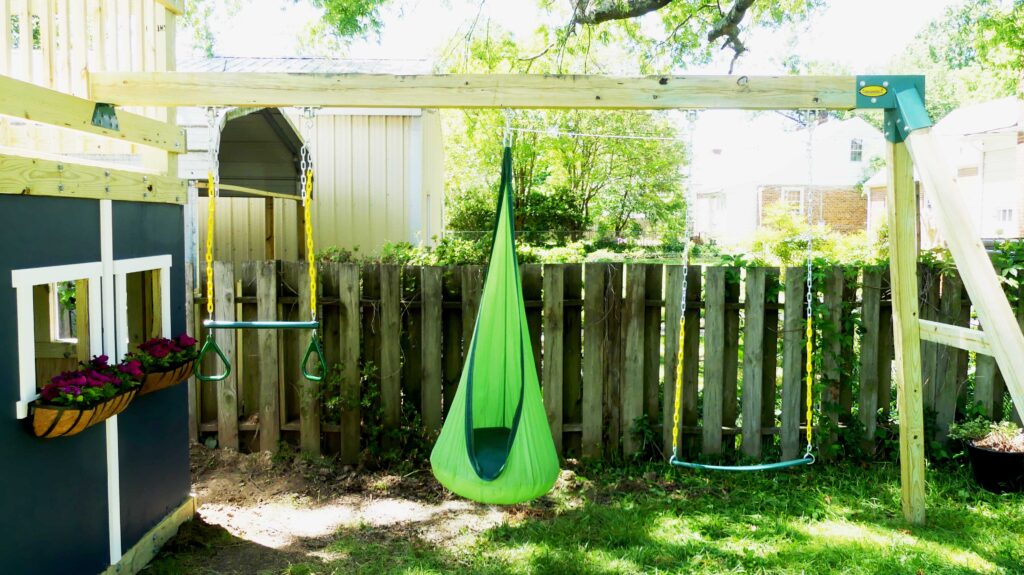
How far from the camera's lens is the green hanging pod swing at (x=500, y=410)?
3.07 meters

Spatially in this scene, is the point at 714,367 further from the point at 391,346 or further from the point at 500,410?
the point at 391,346

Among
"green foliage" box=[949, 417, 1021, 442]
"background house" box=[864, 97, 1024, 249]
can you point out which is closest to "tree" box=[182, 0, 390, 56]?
"green foliage" box=[949, 417, 1021, 442]

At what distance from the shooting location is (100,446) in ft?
8.98

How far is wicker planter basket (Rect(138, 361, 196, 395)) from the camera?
9.70 ft

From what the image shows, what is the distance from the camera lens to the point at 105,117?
9.57 feet

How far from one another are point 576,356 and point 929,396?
6.85 feet

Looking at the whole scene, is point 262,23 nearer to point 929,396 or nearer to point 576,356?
point 576,356

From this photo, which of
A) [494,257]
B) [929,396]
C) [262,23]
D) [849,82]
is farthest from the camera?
[262,23]

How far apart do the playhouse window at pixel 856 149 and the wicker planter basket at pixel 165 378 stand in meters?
26.1

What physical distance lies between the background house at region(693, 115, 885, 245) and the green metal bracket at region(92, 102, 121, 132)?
2100 centimetres

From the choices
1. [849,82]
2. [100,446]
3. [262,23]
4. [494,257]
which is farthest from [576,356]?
[262,23]

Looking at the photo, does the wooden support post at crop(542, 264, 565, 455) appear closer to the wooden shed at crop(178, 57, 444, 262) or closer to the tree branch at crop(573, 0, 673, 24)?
the wooden shed at crop(178, 57, 444, 262)

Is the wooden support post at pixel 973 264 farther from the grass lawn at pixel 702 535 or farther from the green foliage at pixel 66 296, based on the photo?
the green foliage at pixel 66 296

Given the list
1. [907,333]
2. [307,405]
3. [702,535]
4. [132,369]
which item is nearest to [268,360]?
[307,405]
